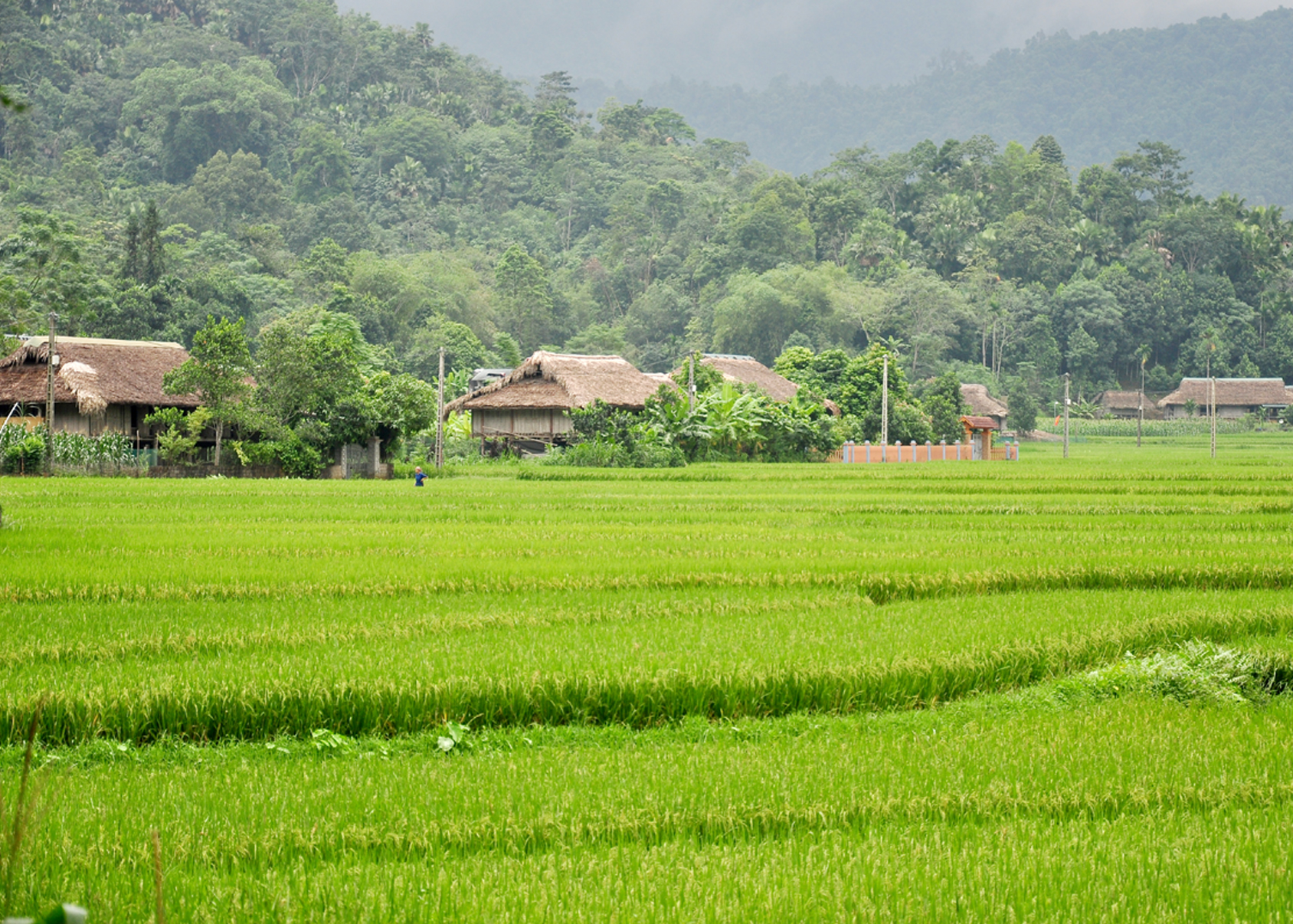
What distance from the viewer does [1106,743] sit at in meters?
5.81

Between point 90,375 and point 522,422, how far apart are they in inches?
598

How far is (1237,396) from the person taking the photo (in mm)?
72312

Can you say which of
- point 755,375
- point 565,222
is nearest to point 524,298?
point 565,222

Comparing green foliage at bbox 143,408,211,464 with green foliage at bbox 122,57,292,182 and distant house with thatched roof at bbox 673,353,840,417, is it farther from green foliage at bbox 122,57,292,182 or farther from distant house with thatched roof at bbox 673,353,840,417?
green foliage at bbox 122,57,292,182

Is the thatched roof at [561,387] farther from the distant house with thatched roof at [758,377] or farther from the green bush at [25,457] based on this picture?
the green bush at [25,457]

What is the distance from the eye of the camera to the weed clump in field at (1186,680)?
22.9 feet

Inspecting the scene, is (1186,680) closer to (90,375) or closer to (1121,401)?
(90,375)

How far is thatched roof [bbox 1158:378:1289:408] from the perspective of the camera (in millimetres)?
71375

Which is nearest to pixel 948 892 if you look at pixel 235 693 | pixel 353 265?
pixel 235 693

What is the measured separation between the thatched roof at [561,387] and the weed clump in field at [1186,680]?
106ft

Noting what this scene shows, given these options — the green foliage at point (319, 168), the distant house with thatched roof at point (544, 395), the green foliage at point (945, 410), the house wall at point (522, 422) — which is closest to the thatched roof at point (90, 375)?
the distant house with thatched roof at point (544, 395)

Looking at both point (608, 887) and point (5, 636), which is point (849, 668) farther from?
point (5, 636)

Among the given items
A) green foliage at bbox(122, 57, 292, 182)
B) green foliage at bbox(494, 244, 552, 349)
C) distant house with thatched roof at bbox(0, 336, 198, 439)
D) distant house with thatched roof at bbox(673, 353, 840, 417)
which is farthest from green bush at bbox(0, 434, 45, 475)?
green foliage at bbox(122, 57, 292, 182)

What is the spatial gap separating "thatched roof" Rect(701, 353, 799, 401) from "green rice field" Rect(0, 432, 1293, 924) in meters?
34.6
